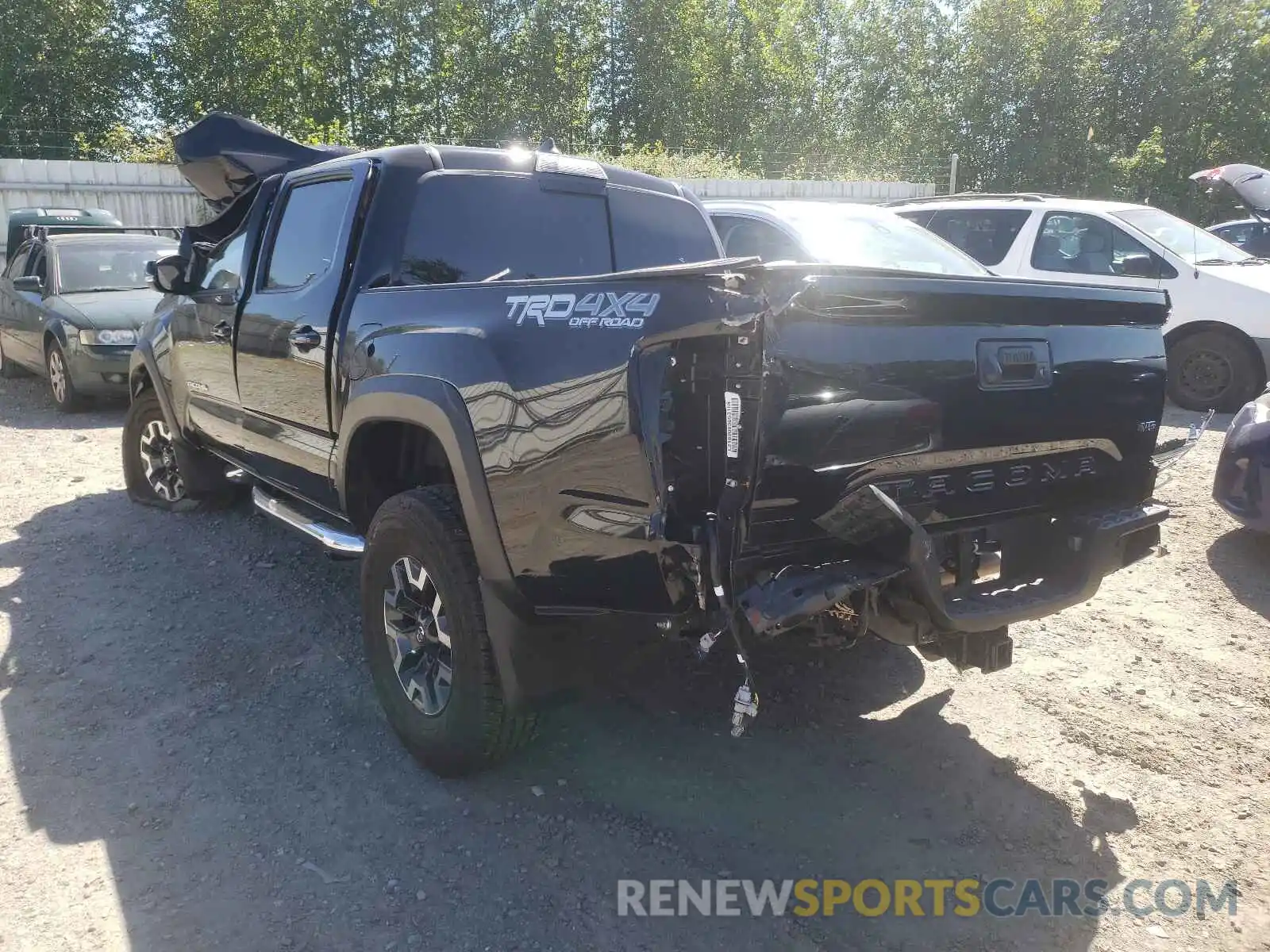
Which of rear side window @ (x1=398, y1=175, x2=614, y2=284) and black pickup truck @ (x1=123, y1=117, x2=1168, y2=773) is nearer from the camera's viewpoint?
black pickup truck @ (x1=123, y1=117, x2=1168, y2=773)

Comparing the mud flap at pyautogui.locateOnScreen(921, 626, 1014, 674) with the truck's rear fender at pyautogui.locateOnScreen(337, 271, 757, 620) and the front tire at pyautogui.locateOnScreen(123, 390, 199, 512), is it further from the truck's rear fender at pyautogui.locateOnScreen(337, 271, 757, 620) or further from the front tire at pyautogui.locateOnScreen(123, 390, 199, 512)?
the front tire at pyautogui.locateOnScreen(123, 390, 199, 512)

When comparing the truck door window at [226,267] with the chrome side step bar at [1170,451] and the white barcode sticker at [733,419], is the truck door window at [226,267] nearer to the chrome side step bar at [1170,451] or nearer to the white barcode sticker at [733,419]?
the white barcode sticker at [733,419]

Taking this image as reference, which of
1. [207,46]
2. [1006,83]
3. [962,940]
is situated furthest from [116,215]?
[1006,83]

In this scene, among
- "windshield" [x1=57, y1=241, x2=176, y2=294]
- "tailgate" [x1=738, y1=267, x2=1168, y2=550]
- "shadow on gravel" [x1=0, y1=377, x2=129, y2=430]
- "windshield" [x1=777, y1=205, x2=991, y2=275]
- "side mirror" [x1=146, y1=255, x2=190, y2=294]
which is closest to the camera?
"tailgate" [x1=738, y1=267, x2=1168, y2=550]

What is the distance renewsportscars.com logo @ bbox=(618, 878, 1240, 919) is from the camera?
270 centimetres

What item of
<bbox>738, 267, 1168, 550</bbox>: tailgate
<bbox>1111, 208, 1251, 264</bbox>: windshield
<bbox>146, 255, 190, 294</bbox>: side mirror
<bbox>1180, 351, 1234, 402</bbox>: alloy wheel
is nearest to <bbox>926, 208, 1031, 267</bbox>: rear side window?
<bbox>1111, 208, 1251, 264</bbox>: windshield

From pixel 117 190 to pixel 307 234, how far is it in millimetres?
14838

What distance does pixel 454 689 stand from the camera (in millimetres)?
3064

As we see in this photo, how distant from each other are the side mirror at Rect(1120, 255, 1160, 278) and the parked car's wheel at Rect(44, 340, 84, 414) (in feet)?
31.7

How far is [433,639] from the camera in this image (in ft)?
10.8

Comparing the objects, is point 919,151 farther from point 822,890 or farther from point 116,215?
point 822,890

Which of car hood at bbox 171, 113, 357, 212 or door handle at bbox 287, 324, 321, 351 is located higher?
car hood at bbox 171, 113, 357, 212

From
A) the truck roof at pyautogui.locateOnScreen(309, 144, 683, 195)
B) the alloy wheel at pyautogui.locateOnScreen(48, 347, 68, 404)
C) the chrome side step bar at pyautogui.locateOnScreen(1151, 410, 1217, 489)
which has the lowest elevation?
the alloy wheel at pyautogui.locateOnScreen(48, 347, 68, 404)

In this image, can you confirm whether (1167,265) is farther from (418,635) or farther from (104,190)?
(104,190)
